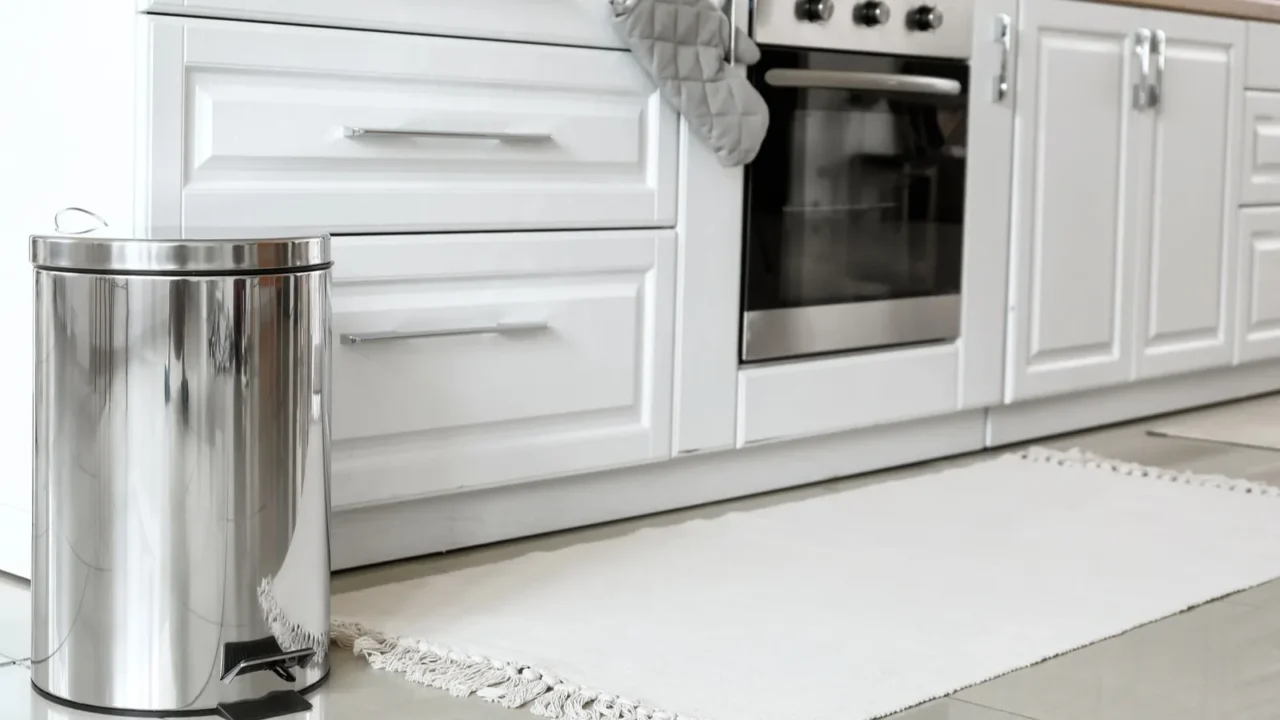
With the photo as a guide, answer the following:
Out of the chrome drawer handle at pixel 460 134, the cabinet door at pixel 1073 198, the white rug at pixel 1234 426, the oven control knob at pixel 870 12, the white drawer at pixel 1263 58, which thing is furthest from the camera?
the white drawer at pixel 1263 58

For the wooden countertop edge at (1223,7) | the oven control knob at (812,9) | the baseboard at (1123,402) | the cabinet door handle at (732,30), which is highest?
the wooden countertop edge at (1223,7)

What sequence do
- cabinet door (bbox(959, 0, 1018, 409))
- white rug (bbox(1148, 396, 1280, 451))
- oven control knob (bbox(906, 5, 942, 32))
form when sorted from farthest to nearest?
white rug (bbox(1148, 396, 1280, 451)) < cabinet door (bbox(959, 0, 1018, 409)) < oven control knob (bbox(906, 5, 942, 32))

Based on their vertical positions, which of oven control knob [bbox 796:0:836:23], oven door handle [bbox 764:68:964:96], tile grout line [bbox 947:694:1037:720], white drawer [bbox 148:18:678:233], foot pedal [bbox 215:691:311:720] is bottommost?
foot pedal [bbox 215:691:311:720]

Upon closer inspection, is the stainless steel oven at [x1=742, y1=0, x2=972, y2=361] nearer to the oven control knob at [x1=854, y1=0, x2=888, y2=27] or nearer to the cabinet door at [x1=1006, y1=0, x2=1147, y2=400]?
the oven control knob at [x1=854, y1=0, x2=888, y2=27]

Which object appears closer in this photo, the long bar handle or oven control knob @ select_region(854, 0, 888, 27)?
the long bar handle

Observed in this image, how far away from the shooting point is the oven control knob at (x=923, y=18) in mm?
2615

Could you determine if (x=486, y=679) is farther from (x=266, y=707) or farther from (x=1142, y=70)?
(x=1142, y=70)

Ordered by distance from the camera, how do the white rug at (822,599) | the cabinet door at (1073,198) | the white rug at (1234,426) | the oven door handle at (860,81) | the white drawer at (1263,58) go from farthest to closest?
1. the white drawer at (1263,58)
2. the white rug at (1234,426)
3. the cabinet door at (1073,198)
4. the oven door handle at (860,81)
5. the white rug at (822,599)

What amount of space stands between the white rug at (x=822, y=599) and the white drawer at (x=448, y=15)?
0.68 m

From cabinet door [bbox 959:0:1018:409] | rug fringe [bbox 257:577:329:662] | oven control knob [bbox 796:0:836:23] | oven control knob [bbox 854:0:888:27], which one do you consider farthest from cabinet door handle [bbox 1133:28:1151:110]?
rug fringe [bbox 257:577:329:662]

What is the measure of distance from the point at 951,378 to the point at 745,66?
76 centimetres

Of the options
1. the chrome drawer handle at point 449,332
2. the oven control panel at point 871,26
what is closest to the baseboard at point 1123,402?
the oven control panel at point 871,26

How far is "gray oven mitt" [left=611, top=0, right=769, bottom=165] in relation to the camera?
7.06ft

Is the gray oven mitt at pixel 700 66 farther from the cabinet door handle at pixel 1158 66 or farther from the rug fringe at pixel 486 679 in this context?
the cabinet door handle at pixel 1158 66
